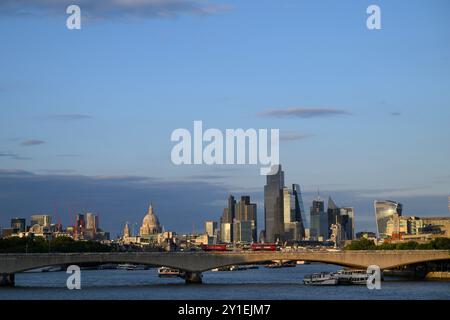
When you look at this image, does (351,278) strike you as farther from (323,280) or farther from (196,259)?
(196,259)

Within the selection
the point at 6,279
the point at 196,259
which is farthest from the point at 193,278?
the point at 6,279

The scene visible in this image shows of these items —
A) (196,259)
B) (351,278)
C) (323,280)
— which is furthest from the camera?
(196,259)

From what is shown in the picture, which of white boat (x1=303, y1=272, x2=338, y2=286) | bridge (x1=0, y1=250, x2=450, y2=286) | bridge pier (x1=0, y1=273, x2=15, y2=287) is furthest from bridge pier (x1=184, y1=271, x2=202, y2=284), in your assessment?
bridge pier (x1=0, y1=273, x2=15, y2=287)

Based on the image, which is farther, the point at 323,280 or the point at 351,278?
the point at 351,278

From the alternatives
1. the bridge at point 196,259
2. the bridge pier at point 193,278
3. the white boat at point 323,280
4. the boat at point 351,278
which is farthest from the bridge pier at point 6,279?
the boat at point 351,278

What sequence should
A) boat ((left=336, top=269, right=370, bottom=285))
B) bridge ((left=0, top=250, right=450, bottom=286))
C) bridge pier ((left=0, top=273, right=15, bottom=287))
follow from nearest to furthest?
boat ((left=336, top=269, right=370, bottom=285))
bridge pier ((left=0, top=273, right=15, bottom=287))
bridge ((left=0, top=250, right=450, bottom=286))

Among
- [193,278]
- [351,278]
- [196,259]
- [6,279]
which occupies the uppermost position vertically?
[196,259]

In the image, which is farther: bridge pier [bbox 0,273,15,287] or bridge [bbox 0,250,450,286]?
bridge [bbox 0,250,450,286]

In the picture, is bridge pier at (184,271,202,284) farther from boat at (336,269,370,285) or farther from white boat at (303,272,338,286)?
boat at (336,269,370,285)

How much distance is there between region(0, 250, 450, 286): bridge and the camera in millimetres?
87438

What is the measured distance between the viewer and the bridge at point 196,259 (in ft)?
287

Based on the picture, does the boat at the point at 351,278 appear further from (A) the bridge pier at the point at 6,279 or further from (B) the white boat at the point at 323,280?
(A) the bridge pier at the point at 6,279

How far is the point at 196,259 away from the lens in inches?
3649

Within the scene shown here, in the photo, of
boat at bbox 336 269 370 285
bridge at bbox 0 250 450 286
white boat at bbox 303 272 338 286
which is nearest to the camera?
white boat at bbox 303 272 338 286
